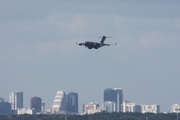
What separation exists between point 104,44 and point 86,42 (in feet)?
7.74

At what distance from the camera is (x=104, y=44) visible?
84.8 m

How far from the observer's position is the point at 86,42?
8325 cm

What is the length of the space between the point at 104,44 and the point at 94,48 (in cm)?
179

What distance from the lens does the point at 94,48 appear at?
83375 millimetres

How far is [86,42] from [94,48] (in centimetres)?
97
